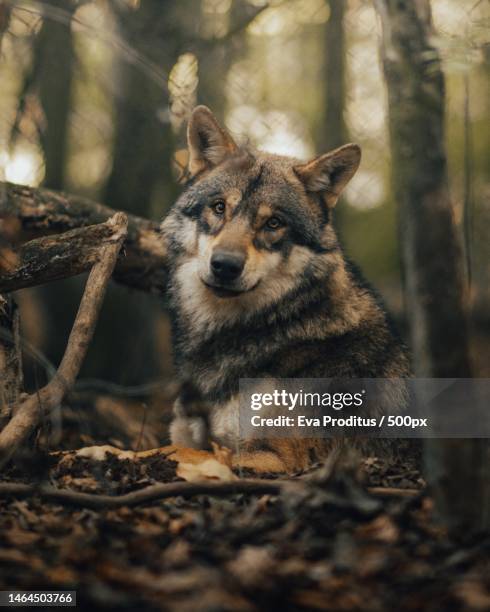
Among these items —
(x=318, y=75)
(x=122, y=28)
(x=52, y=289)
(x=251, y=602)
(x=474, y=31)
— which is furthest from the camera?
(x=318, y=75)

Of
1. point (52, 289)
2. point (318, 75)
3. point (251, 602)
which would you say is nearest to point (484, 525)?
point (251, 602)

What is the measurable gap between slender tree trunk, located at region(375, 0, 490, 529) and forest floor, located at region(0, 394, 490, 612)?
0.83ft

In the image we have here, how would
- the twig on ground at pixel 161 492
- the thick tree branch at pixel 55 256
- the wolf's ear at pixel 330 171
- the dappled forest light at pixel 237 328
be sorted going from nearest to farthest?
the dappled forest light at pixel 237 328 → the twig on ground at pixel 161 492 → the thick tree branch at pixel 55 256 → the wolf's ear at pixel 330 171

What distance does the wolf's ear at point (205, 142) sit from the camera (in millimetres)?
4906

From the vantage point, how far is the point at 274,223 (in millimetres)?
4676

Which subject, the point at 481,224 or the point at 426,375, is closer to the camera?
the point at 426,375

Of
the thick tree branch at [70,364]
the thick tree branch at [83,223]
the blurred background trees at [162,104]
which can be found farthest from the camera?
the blurred background trees at [162,104]

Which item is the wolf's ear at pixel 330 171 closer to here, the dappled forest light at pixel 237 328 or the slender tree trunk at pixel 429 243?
the dappled forest light at pixel 237 328

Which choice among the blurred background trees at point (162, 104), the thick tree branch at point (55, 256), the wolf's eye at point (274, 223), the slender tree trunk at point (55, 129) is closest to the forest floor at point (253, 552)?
the thick tree branch at point (55, 256)

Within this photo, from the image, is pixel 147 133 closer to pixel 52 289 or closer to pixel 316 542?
pixel 52 289

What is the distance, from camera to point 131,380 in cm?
857

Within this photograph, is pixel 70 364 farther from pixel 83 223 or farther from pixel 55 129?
pixel 55 129

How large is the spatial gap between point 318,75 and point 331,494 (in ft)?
32.3

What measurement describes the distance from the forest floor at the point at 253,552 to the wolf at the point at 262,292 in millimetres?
1339
